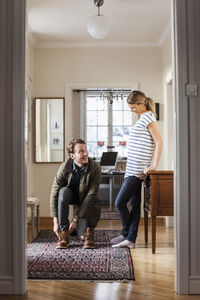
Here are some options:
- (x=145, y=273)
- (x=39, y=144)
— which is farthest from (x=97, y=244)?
(x=39, y=144)

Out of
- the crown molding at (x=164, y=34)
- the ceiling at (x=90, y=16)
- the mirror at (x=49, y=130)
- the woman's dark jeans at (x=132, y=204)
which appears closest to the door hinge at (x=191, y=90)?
the woman's dark jeans at (x=132, y=204)

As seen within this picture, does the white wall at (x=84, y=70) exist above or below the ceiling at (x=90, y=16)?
below

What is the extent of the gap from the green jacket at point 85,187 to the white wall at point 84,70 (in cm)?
208

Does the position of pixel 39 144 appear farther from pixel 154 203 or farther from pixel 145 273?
pixel 145 273

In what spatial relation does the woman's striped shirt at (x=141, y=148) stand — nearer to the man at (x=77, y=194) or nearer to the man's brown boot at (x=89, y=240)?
the man at (x=77, y=194)

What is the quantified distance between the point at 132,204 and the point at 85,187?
0.50 m

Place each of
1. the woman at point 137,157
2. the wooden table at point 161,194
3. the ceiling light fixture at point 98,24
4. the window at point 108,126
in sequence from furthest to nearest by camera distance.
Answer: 1. the window at point 108,126
2. the ceiling light fixture at point 98,24
3. the woman at point 137,157
4. the wooden table at point 161,194

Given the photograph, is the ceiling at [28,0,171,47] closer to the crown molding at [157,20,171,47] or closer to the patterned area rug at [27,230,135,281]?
the crown molding at [157,20,171,47]

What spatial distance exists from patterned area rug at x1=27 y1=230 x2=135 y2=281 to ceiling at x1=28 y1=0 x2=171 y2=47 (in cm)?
269

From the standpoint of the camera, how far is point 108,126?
876 centimetres

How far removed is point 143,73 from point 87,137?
299 centimetres

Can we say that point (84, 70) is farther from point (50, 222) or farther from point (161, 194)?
point (161, 194)

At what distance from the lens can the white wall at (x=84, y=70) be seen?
243 inches

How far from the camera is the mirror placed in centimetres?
616
